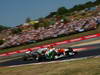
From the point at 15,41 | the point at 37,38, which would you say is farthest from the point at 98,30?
the point at 15,41

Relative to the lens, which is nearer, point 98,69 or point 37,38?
point 98,69

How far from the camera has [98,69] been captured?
10.2 m

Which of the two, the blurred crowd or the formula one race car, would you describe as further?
the blurred crowd

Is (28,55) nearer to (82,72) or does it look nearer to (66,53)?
(66,53)

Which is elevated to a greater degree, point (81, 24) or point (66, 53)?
point (81, 24)

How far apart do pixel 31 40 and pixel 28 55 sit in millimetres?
16549

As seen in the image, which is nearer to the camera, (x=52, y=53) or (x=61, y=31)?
(x=52, y=53)

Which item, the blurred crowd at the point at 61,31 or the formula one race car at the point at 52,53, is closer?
the formula one race car at the point at 52,53

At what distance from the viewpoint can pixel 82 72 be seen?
1038 centimetres

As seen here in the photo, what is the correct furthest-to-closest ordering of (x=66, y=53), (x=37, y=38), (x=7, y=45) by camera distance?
(x=7, y=45)
(x=37, y=38)
(x=66, y=53)

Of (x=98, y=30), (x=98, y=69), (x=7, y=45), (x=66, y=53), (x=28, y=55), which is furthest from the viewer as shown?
(x=7, y=45)

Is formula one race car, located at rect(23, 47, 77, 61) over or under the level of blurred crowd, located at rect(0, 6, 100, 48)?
under

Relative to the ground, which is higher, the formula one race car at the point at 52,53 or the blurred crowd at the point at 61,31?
the blurred crowd at the point at 61,31

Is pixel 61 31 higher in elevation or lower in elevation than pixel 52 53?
higher
